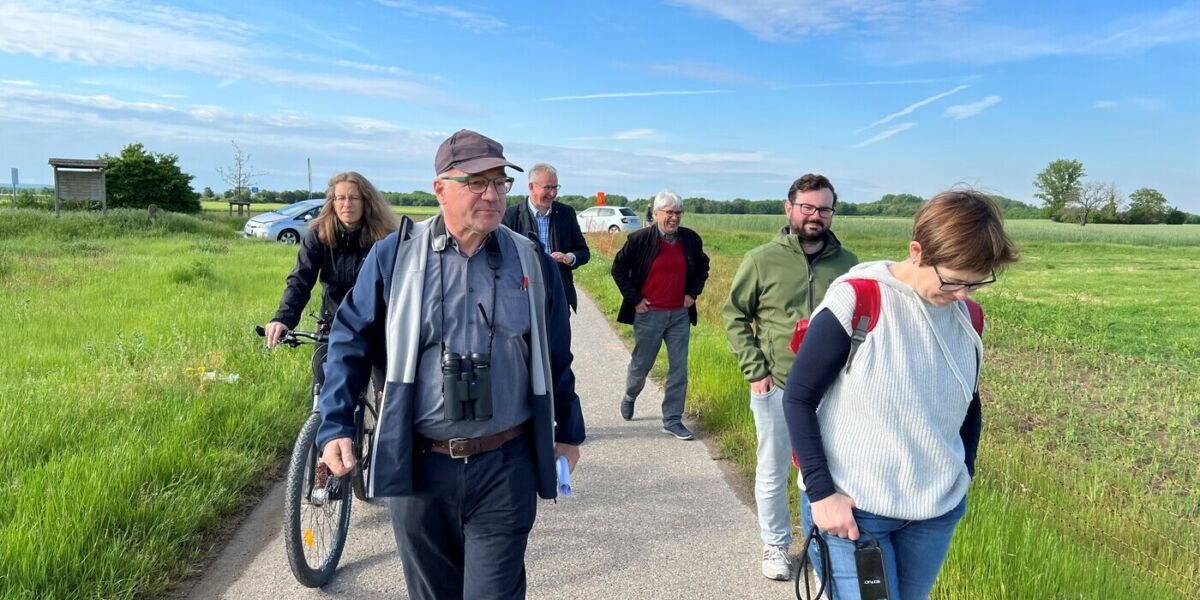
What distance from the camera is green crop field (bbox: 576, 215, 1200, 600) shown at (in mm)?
3389

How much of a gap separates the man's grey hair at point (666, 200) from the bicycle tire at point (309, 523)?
3354mm

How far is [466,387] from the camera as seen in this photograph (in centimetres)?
214

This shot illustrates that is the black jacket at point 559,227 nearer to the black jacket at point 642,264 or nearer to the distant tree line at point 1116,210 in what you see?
the black jacket at point 642,264

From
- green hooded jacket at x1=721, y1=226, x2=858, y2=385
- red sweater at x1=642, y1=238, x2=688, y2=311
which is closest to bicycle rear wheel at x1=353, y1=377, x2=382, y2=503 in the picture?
green hooded jacket at x1=721, y1=226, x2=858, y2=385

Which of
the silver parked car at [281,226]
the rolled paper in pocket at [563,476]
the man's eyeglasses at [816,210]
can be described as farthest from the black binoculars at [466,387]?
the silver parked car at [281,226]

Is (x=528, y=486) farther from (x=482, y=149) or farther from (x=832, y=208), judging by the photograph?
(x=832, y=208)

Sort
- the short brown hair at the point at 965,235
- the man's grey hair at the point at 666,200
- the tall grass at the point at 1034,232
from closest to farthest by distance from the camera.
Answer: the short brown hair at the point at 965,235
the man's grey hair at the point at 666,200
the tall grass at the point at 1034,232

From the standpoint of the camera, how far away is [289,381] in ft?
21.6

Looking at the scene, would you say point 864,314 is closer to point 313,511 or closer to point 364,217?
point 313,511

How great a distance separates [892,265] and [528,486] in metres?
1.27

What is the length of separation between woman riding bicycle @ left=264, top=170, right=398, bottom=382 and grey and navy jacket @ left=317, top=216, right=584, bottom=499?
2016 mm

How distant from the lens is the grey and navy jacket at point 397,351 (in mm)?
2166

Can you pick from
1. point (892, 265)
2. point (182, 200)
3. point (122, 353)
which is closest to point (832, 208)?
point (892, 265)

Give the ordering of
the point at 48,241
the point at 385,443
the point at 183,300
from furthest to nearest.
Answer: the point at 48,241 → the point at 183,300 → the point at 385,443
